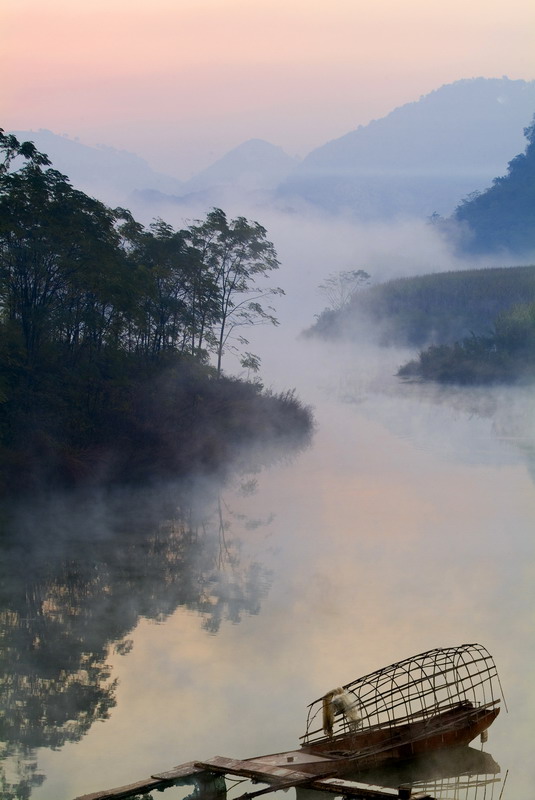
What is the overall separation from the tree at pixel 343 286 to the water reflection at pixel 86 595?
6031 cm

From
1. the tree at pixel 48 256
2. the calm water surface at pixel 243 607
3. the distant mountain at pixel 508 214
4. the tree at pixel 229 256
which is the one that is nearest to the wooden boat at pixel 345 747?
the calm water surface at pixel 243 607

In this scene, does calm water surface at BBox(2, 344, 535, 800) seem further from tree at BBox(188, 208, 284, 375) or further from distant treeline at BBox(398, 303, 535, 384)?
distant treeline at BBox(398, 303, 535, 384)

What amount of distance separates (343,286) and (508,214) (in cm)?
2797

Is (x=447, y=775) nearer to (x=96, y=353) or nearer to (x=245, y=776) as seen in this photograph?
(x=245, y=776)

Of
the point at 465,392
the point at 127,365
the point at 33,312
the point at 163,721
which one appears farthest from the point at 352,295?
the point at 163,721

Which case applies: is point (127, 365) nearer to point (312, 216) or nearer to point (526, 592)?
point (526, 592)

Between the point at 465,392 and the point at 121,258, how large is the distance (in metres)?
27.9

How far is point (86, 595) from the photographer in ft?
52.9

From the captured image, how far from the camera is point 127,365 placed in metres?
30.5

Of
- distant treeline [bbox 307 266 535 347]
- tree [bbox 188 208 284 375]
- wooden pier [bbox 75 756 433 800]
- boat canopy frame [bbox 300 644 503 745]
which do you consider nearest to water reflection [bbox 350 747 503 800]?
boat canopy frame [bbox 300 644 503 745]

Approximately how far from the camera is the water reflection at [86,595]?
1141cm

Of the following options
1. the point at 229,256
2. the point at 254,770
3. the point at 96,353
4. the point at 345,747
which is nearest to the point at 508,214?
the point at 229,256

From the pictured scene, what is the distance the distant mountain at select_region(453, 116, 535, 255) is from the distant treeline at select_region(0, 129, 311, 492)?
72.0 metres

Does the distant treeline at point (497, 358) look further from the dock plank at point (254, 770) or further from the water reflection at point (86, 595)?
the dock plank at point (254, 770)
